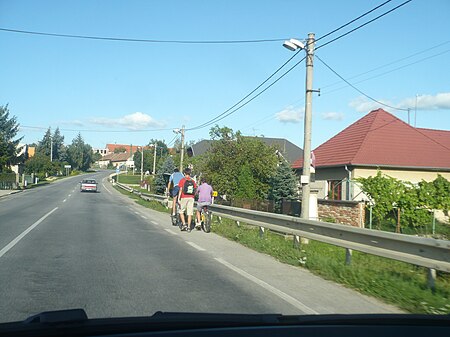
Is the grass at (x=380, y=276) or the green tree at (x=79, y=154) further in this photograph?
the green tree at (x=79, y=154)

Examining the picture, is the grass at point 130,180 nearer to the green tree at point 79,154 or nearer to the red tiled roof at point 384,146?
the green tree at point 79,154

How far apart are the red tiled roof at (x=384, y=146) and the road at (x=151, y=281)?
16.7 metres

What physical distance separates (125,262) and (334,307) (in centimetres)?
430

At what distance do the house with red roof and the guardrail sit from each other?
13.9m

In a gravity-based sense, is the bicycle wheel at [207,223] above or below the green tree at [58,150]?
below

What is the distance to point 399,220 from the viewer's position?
717 inches

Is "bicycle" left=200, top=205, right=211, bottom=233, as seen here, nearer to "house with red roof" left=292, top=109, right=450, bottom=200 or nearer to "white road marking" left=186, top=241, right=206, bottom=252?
"white road marking" left=186, top=241, right=206, bottom=252

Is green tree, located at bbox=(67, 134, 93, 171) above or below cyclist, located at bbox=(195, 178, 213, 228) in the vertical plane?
above

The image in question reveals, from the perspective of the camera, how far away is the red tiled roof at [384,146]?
26.6 metres

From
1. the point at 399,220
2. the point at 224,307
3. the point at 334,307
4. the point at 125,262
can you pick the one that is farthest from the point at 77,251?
the point at 399,220

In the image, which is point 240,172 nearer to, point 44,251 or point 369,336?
point 44,251

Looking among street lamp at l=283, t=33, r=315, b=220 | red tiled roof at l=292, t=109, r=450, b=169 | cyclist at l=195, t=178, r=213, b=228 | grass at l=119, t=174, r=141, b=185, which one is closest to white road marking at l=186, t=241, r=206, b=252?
cyclist at l=195, t=178, r=213, b=228

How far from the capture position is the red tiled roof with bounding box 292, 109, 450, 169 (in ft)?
87.1

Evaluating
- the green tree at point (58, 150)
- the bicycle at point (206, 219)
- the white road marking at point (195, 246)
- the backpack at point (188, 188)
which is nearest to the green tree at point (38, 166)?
the green tree at point (58, 150)
